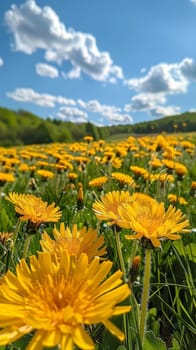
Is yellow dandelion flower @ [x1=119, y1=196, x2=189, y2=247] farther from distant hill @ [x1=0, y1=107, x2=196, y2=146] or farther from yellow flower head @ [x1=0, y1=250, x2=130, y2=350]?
distant hill @ [x1=0, y1=107, x2=196, y2=146]

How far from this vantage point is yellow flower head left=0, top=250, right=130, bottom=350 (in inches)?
21.7

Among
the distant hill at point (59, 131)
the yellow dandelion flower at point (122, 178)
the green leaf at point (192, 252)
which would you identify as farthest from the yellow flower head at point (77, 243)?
the distant hill at point (59, 131)

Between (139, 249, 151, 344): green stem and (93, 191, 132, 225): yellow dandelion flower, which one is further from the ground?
(93, 191, 132, 225): yellow dandelion flower

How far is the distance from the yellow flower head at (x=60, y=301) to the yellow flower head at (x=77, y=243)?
0.12 metres

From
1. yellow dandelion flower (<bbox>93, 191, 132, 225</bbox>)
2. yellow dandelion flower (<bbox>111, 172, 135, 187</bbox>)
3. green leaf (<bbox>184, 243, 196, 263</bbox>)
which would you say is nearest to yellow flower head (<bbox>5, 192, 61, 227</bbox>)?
yellow dandelion flower (<bbox>93, 191, 132, 225</bbox>)

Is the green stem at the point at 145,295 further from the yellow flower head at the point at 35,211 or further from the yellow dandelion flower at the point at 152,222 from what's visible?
the yellow flower head at the point at 35,211

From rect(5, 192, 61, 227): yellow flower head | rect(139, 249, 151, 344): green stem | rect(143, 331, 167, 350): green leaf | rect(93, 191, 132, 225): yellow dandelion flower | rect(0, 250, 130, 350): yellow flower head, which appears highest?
A: rect(93, 191, 132, 225): yellow dandelion flower

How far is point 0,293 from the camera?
2.22 feet

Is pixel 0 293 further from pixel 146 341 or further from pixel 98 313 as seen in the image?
pixel 146 341

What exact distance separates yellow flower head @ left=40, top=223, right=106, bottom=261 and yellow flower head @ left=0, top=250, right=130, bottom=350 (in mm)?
118

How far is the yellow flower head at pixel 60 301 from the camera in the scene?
1.81 ft

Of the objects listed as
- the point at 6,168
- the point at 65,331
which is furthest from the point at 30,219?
the point at 6,168

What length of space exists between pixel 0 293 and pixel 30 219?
1.76ft

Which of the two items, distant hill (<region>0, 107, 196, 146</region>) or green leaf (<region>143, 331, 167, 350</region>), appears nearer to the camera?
green leaf (<region>143, 331, 167, 350</region>)
